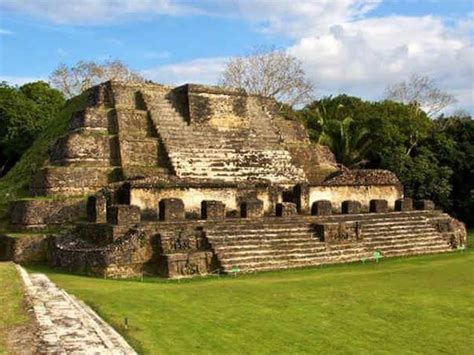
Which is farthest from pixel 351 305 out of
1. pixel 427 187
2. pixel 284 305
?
pixel 427 187

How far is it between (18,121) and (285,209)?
21.6 meters

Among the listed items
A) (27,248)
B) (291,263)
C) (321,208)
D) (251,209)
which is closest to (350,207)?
(321,208)

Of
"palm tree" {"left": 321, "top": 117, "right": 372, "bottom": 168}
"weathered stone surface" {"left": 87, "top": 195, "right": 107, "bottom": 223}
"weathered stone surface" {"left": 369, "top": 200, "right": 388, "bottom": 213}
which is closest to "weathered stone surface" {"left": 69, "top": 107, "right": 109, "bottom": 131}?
"weathered stone surface" {"left": 87, "top": 195, "right": 107, "bottom": 223}

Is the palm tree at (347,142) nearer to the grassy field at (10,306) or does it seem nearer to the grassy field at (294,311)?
the grassy field at (294,311)

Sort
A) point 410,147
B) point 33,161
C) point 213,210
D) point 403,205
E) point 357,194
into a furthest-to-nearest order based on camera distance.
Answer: point 410,147 < point 33,161 < point 357,194 < point 403,205 < point 213,210

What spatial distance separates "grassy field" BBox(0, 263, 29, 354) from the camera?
627cm

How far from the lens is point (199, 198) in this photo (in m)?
17.0

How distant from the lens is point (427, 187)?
29.3 m

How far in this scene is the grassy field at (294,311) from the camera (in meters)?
7.33

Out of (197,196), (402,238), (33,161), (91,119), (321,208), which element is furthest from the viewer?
(33,161)

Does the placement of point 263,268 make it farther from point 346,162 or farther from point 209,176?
point 346,162

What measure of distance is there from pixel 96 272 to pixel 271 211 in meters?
6.13

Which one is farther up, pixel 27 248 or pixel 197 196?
pixel 197 196

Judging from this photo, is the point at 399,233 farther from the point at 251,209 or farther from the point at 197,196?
the point at 197,196
